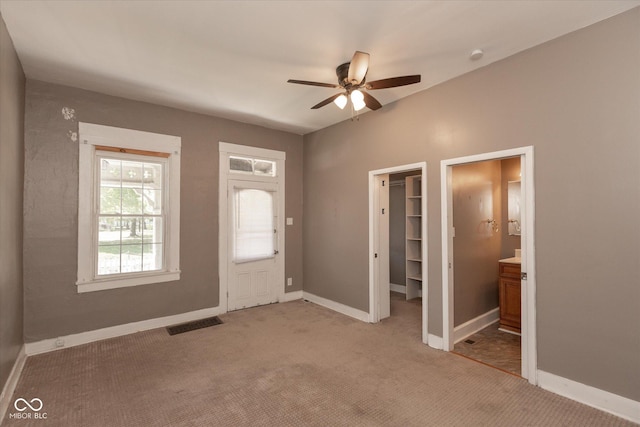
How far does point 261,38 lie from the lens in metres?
2.59

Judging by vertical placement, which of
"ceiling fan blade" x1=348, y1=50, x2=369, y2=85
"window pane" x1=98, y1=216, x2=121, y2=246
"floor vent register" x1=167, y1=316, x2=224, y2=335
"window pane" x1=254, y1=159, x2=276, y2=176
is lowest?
"floor vent register" x1=167, y1=316, x2=224, y2=335

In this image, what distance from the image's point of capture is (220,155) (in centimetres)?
459

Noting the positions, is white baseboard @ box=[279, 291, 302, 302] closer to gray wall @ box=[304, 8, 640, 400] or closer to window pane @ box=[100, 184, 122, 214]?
gray wall @ box=[304, 8, 640, 400]

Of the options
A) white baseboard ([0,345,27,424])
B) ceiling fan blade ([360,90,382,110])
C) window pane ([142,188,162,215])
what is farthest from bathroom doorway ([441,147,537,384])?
white baseboard ([0,345,27,424])

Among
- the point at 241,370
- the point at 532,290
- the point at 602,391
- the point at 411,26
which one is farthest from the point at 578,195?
the point at 241,370

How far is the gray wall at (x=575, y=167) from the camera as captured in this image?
7.36 ft

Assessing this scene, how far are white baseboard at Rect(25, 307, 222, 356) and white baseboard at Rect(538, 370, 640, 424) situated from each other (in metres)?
4.00

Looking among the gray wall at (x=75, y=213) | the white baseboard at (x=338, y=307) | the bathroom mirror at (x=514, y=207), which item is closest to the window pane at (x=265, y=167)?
the gray wall at (x=75, y=213)

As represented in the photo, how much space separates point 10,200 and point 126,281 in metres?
1.52

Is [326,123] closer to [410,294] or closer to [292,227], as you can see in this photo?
[292,227]

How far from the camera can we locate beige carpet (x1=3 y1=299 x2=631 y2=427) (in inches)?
88.0

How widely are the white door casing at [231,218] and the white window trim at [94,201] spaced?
24.7 inches

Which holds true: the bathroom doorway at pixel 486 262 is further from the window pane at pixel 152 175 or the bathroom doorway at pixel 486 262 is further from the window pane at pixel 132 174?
the window pane at pixel 132 174

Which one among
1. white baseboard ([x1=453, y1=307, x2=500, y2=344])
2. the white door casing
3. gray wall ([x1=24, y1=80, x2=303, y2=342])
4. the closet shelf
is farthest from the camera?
the closet shelf
